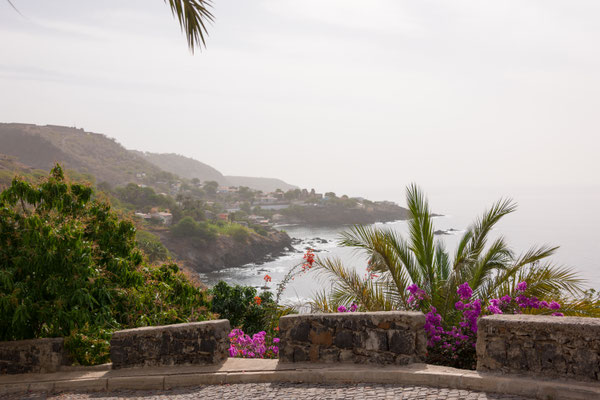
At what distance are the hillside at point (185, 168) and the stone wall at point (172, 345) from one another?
18199 cm

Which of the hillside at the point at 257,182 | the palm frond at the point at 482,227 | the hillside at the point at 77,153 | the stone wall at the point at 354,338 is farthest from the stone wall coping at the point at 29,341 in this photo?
the hillside at the point at 257,182

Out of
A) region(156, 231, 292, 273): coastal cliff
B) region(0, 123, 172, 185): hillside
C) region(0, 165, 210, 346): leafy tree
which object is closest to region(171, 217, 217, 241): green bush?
region(156, 231, 292, 273): coastal cliff

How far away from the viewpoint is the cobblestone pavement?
3.71m

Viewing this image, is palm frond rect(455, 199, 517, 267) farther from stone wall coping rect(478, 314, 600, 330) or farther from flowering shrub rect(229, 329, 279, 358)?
flowering shrub rect(229, 329, 279, 358)

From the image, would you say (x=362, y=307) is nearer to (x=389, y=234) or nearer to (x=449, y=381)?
(x=389, y=234)

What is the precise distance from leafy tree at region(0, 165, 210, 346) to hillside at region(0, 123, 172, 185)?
3709 inches

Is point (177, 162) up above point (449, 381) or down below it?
above

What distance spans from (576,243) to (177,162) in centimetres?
16828

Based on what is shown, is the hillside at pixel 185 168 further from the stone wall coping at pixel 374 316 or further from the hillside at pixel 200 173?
the stone wall coping at pixel 374 316

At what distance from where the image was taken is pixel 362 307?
6.56 m

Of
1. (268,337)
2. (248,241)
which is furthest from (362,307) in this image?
(248,241)

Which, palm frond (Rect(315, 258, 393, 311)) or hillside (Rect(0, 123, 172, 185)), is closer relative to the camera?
palm frond (Rect(315, 258, 393, 311))

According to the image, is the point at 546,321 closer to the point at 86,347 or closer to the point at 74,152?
the point at 86,347

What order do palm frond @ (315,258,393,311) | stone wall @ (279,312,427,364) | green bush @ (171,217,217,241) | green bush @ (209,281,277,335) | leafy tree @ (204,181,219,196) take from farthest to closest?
1. leafy tree @ (204,181,219,196)
2. green bush @ (171,217,217,241)
3. green bush @ (209,281,277,335)
4. palm frond @ (315,258,393,311)
5. stone wall @ (279,312,427,364)
